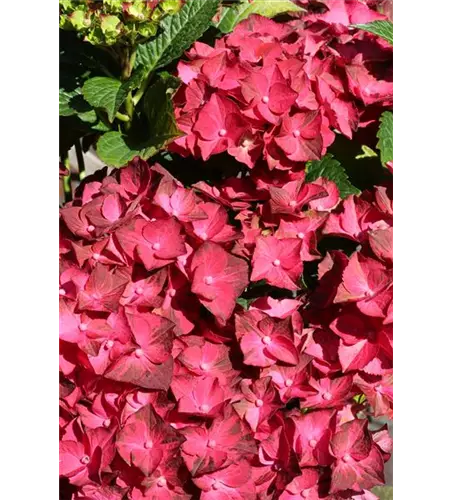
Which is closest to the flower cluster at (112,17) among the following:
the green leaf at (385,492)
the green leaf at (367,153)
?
the green leaf at (367,153)

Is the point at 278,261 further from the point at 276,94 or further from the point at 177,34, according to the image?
the point at 177,34

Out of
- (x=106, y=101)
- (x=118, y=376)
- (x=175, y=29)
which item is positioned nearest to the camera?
(x=118, y=376)

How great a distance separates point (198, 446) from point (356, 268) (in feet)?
0.97

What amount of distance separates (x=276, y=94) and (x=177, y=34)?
24cm

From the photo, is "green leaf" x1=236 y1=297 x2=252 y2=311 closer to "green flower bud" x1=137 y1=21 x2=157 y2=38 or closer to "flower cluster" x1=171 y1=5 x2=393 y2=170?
"flower cluster" x1=171 y1=5 x2=393 y2=170

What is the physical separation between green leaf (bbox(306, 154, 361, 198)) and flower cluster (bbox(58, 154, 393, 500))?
0.11m

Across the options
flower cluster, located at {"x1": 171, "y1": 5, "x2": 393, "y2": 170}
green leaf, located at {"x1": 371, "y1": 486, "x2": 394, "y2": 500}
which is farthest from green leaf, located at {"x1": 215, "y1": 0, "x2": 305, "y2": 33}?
green leaf, located at {"x1": 371, "y1": 486, "x2": 394, "y2": 500}

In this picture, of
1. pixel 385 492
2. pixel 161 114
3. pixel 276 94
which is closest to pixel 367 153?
pixel 276 94

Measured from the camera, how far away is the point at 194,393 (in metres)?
0.98

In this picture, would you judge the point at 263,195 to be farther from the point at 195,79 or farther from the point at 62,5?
the point at 62,5

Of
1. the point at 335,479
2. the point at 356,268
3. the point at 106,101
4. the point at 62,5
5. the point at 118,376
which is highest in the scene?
the point at 62,5

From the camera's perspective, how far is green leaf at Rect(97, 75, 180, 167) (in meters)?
1.04

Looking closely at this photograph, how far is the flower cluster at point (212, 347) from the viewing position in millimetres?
951
